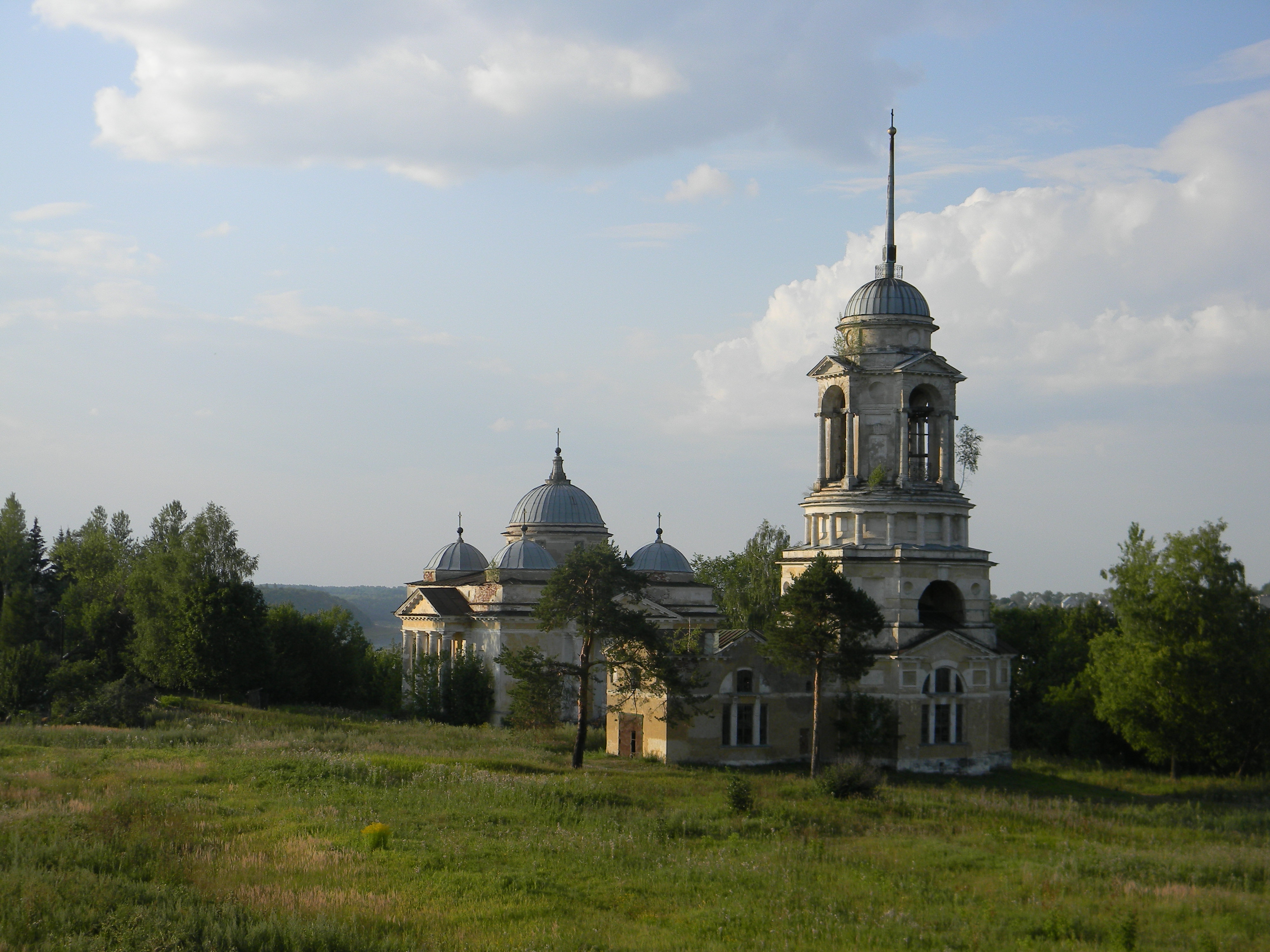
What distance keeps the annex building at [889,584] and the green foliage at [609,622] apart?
2.02m

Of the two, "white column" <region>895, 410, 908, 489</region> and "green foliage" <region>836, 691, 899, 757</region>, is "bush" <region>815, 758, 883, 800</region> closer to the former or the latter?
"green foliage" <region>836, 691, 899, 757</region>

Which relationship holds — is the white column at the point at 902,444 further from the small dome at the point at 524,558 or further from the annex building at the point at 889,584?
the small dome at the point at 524,558

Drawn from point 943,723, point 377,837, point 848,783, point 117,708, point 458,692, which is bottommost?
point 377,837

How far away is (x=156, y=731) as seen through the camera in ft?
137

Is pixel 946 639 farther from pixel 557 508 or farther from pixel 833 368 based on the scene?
pixel 557 508

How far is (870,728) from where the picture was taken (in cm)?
4200

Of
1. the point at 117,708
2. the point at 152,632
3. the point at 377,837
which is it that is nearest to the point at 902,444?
the point at 377,837

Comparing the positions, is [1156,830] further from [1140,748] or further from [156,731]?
[156,731]

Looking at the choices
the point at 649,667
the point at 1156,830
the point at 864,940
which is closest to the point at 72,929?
the point at 864,940

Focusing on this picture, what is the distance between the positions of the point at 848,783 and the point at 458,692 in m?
26.5

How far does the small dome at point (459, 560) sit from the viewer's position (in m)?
66.5

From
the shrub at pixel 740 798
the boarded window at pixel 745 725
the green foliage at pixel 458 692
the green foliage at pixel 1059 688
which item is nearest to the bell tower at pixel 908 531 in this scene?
the boarded window at pixel 745 725

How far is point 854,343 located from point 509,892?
98.8 feet

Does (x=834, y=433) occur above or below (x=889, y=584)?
above
